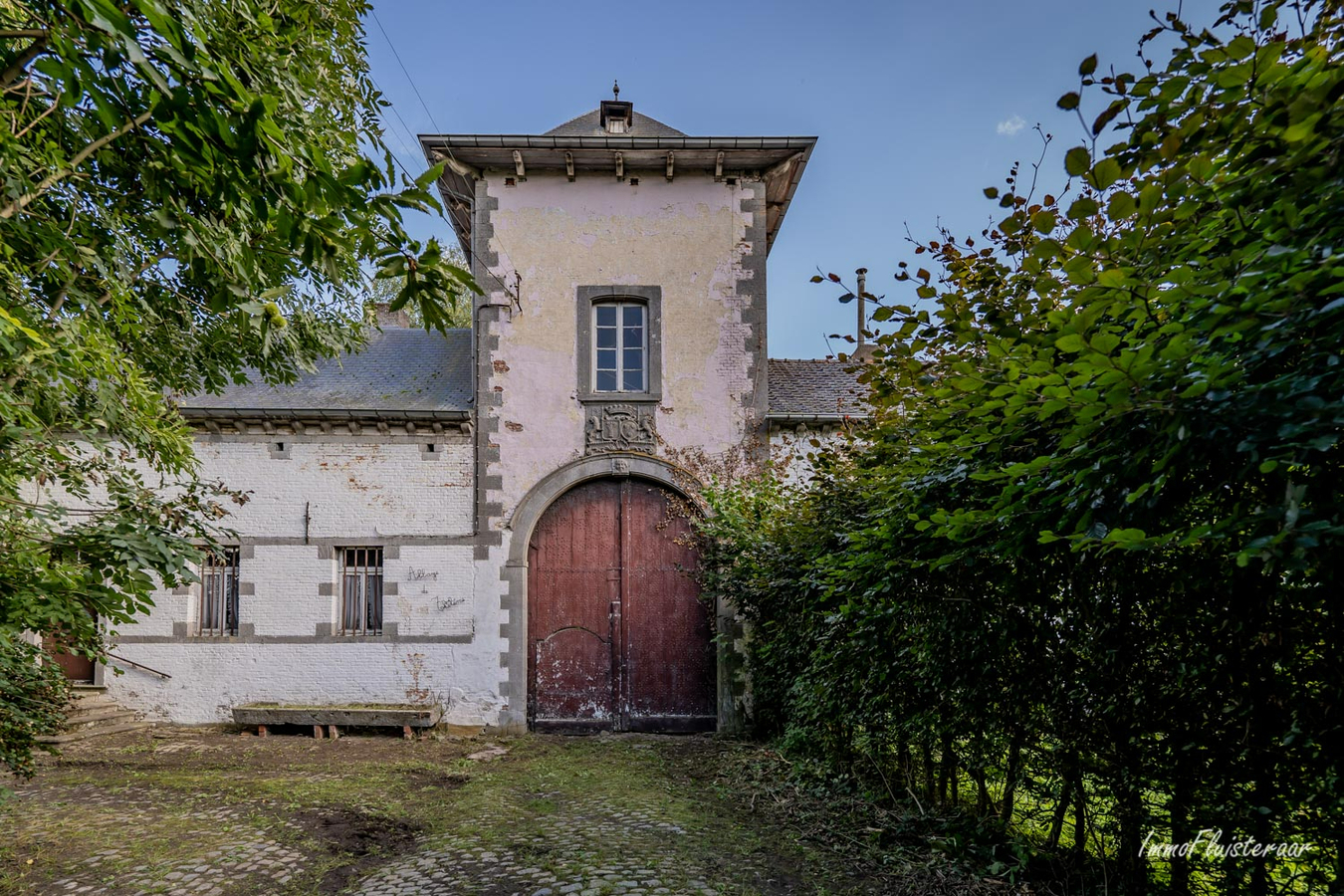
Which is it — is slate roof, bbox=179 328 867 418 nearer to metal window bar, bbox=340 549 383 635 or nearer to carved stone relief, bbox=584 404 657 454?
carved stone relief, bbox=584 404 657 454

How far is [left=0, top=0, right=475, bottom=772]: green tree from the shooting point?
1.71 metres

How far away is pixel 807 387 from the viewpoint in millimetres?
10102

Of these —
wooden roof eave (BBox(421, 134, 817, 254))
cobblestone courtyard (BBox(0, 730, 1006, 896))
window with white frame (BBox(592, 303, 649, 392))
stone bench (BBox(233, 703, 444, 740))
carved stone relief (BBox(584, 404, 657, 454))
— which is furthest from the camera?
window with white frame (BBox(592, 303, 649, 392))

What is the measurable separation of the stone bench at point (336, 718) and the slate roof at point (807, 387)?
552 cm

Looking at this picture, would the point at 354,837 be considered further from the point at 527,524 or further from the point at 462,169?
the point at 462,169

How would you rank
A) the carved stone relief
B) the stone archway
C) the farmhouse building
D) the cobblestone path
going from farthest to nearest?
the carved stone relief, the farmhouse building, the stone archway, the cobblestone path

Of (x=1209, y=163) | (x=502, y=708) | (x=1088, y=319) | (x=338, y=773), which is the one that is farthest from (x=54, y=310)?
(x=502, y=708)

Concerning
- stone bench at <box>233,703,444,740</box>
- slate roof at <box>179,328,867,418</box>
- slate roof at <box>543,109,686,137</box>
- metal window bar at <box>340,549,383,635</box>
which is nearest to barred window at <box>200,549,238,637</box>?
stone bench at <box>233,703,444,740</box>

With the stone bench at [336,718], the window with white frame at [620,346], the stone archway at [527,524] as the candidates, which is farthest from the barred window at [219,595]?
the window with white frame at [620,346]

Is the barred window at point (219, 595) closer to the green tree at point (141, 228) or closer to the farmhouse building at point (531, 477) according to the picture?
the farmhouse building at point (531, 477)

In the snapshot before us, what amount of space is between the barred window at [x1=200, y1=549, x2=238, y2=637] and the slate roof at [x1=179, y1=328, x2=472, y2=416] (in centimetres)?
193

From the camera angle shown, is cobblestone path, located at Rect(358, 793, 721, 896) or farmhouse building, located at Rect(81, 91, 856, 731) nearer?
cobblestone path, located at Rect(358, 793, 721, 896)

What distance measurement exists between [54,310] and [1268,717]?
5.04 meters

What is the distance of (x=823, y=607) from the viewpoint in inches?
211
